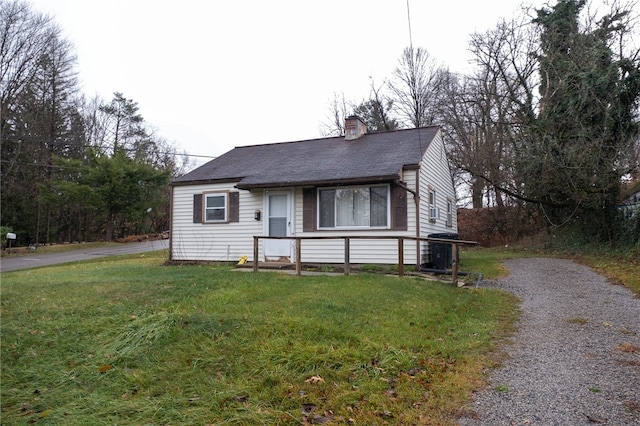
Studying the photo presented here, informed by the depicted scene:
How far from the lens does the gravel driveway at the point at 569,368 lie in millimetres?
3123

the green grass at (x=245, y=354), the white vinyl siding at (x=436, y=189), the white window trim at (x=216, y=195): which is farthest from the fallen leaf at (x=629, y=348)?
the white window trim at (x=216, y=195)

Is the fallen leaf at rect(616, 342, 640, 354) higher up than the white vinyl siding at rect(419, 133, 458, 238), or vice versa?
the white vinyl siding at rect(419, 133, 458, 238)

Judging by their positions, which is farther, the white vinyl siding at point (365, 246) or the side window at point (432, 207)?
the side window at point (432, 207)

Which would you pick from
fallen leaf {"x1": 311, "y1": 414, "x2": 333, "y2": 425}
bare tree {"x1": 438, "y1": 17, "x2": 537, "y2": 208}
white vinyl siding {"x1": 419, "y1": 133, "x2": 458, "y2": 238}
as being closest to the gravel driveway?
fallen leaf {"x1": 311, "y1": 414, "x2": 333, "y2": 425}

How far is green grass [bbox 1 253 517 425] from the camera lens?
3410mm

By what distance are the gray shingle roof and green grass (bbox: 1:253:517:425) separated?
4.46 m

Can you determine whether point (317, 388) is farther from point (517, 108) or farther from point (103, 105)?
point (103, 105)

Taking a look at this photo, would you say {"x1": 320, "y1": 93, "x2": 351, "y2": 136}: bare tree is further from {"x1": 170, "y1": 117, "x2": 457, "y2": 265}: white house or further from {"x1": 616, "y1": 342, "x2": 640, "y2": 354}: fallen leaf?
{"x1": 616, "y1": 342, "x2": 640, "y2": 354}: fallen leaf

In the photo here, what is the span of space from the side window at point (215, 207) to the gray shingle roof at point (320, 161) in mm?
540

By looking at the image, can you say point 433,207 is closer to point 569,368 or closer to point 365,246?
point 365,246

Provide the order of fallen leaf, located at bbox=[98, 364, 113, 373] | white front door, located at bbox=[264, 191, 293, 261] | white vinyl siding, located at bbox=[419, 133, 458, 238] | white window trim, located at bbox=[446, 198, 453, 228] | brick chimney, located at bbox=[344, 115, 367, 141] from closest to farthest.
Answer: fallen leaf, located at bbox=[98, 364, 113, 373] → white vinyl siding, located at bbox=[419, 133, 458, 238] → white front door, located at bbox=[264, 191, 293, 261] → brick chimney, located at bbox=[344, 115, 367, 141] → white window trim, located at bbox=[446, 198, 453, 228]

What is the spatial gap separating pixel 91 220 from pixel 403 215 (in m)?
29.2

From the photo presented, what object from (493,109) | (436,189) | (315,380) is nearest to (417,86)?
(493,109)

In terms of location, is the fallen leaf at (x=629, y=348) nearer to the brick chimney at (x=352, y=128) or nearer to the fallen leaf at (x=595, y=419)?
the fallen leaf at (x=595, y=419)
